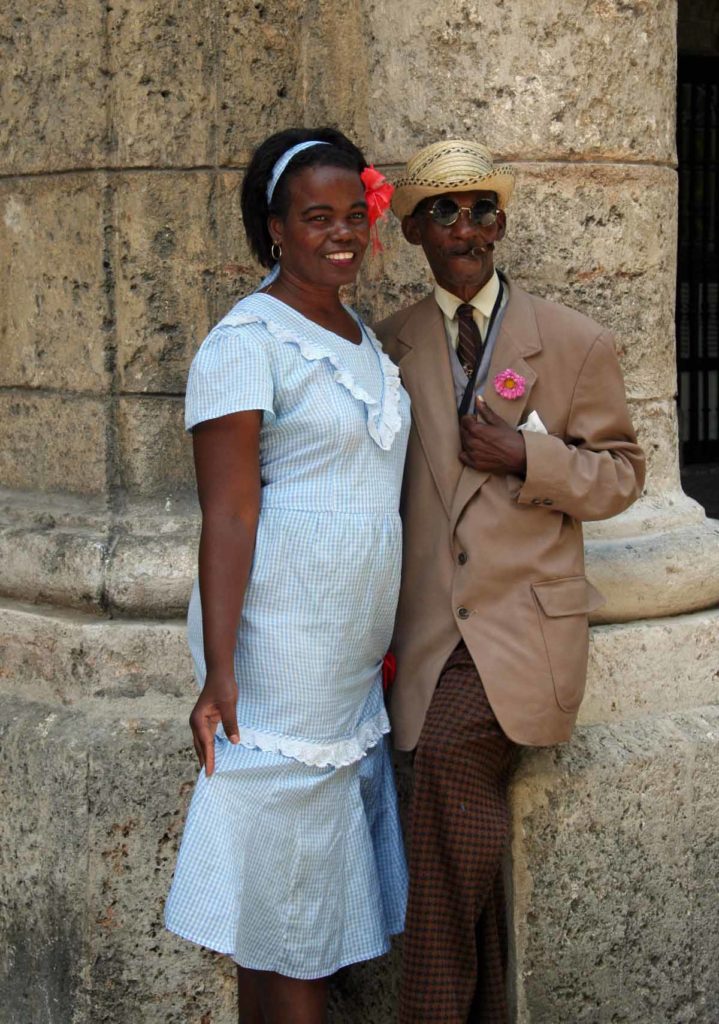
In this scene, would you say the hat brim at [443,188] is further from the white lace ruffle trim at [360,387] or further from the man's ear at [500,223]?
the white lace ruffle trim at [360,387]

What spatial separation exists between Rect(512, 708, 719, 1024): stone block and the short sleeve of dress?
1.13 meters

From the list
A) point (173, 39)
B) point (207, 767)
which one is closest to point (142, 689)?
point (207, 767)

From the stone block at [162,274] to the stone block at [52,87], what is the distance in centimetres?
17

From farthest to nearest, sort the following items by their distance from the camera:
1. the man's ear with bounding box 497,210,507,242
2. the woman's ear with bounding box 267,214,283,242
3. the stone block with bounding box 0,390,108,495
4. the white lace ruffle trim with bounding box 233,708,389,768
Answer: the stone block with bounding box 0,390,108,495 → the man's ear with bounding box 497,210,507,242 → the woman's ear with bounding box 267,214,283,242 → the white lace ruffle trim with bounding box 233,708,389,768

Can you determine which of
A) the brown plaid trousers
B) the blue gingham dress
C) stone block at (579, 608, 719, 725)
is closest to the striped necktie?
the blue gingham dress

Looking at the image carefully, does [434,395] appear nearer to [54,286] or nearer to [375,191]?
[375,191]

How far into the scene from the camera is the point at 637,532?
3654 millimetres

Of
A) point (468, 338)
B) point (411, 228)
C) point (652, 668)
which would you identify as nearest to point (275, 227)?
point (411, 228)

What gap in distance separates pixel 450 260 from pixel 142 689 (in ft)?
4.20

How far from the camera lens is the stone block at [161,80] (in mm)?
3564

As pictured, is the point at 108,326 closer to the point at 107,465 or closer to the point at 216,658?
the point at 107,465

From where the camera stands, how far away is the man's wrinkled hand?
295cm

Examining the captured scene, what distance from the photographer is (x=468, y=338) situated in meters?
3.12

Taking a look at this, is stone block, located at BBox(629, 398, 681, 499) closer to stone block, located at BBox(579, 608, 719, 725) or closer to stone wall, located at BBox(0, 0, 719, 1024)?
stone wall, located at BBox(0, 0, 719, 1024)
